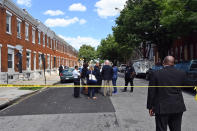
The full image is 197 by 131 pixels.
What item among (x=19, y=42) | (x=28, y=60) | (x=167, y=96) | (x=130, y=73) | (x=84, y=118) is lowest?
(x=84, y=118)

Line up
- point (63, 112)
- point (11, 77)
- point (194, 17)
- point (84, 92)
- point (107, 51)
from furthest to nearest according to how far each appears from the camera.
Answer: point (107, 51), point (11, 77), point (194, 17), point (84, 92), point (63, 112)

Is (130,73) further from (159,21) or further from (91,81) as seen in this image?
(159,21)

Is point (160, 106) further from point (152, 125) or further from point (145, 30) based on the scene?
point (145, 30)

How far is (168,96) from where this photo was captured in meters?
3.35

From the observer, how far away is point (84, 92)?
11828 millimetres

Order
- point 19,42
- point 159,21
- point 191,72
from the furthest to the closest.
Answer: point 159,21
point 19,42
point 191,72

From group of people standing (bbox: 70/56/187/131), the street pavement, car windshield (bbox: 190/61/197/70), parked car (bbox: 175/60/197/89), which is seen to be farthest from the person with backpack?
group of people standing (bbox: 70/56/187/131)

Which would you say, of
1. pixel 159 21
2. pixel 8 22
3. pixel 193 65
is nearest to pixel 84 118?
pixel 193 65

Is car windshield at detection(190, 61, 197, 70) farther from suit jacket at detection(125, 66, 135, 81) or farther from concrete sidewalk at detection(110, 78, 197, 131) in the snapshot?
concrete sidewalk at detection(110, 78, 197, 131)

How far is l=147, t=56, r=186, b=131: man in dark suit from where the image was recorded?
332 cm

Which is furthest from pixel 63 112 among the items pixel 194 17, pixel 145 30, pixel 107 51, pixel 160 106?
pixel 107 51

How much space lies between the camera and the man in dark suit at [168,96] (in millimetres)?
3320

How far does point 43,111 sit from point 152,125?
392cm

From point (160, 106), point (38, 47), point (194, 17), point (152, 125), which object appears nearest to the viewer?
point (160, 106)
